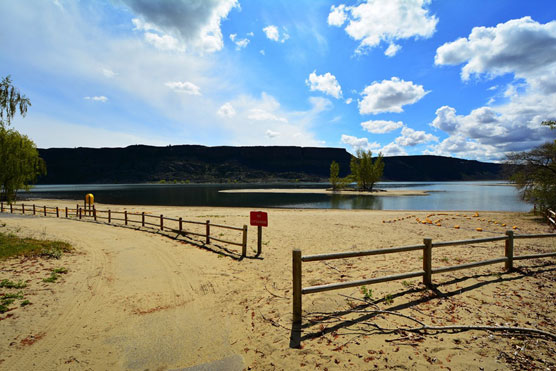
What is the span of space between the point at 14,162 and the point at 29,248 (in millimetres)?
23243

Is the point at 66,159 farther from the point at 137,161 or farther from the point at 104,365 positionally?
the point at 104,365

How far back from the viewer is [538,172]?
1716 centimetres

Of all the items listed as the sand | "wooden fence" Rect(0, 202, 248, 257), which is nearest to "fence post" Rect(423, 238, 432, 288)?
the sand

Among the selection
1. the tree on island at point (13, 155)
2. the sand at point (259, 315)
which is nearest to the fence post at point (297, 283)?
the sand at point (259, 315)

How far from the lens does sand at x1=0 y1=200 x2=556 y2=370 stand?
4.01 m

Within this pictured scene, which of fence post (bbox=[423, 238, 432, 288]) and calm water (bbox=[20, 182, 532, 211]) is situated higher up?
fence post (bbox=[423, 238, 432, 288])

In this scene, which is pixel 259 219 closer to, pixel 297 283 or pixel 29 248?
pixel 297 283

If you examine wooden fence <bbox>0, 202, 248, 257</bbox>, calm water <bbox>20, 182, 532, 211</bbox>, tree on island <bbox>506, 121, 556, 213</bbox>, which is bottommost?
calm water <bbox>20, 182, 532, 211</bbox>

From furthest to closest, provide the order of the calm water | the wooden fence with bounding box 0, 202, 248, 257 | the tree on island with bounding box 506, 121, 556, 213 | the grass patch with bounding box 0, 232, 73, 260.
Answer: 1. the calm water
2. the tree on island with bounding box 506, 121, 556, 213
3. the wooden fence with bounding box 0, 202, 248, 257
4. the grass patch with bounding box 0, 232, 73, 260

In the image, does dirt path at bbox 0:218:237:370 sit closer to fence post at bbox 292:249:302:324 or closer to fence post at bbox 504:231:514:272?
fence post at bbox 292:249:302:324

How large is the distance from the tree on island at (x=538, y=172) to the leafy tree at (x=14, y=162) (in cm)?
4034

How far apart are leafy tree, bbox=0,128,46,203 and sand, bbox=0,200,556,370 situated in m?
21.8

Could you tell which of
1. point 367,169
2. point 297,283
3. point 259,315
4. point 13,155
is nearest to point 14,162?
point 13,155

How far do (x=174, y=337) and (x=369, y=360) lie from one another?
3383 mm
